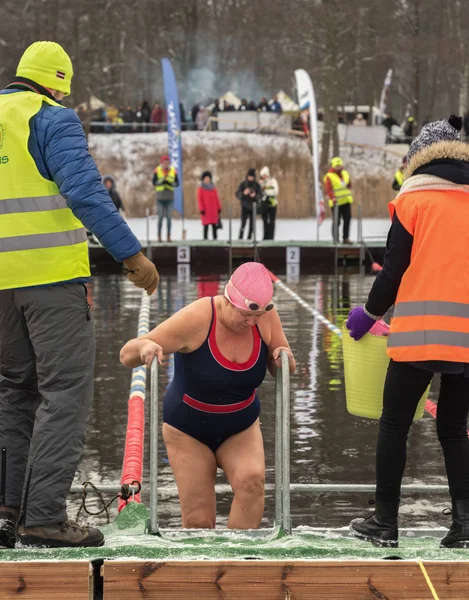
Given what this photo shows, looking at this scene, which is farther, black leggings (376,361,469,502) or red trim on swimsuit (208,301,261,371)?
red trim on swimsuit (208,301,261,371)

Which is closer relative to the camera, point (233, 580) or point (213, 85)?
point (233, 580)

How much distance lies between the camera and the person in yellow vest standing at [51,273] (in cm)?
503

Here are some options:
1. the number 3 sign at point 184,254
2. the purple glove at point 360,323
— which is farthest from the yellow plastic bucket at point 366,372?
the number 3 sign at point 184,254

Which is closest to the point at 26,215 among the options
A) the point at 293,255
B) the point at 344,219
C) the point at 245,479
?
the point at 245,479

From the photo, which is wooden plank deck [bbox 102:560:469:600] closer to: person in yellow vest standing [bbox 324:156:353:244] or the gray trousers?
the gray trousers

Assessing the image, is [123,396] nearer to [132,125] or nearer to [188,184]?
[188,184]

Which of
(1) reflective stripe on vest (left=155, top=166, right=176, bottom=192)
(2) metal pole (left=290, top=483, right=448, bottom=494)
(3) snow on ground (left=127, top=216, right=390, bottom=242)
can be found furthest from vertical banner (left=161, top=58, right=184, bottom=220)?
(2) metal pole (left=290, top=483, right=448, bottom=494)

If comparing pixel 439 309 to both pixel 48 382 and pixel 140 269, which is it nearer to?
pixel 140 269

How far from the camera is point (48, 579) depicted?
466 cm

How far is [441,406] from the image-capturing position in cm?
535

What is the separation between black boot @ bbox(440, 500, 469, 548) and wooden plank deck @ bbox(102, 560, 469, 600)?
546 mm

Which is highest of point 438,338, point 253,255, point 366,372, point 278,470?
point 438,338

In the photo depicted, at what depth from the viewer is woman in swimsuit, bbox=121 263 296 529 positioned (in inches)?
223

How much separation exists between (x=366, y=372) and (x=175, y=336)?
2.67 feet
